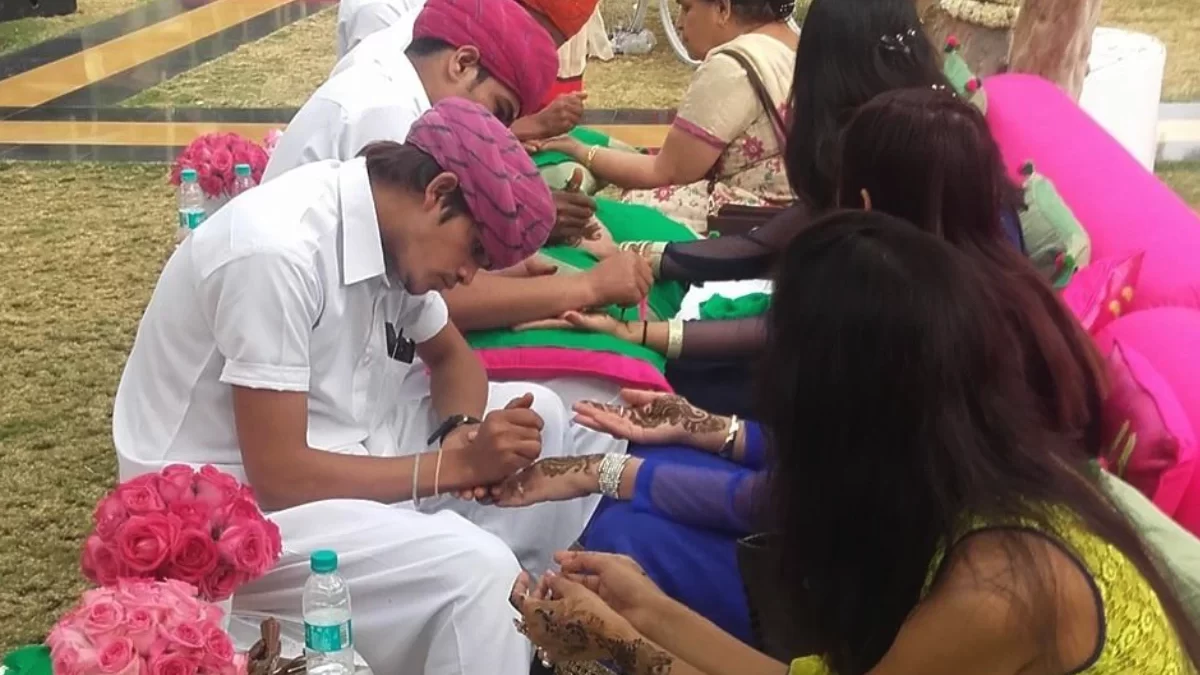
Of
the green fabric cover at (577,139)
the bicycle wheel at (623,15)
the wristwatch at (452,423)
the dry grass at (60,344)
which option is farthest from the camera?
the bicycle wheel at (623,15)

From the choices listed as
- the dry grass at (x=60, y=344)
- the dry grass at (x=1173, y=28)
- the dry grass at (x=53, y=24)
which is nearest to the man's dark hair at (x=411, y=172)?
the dry grass at (x=60, y=344)

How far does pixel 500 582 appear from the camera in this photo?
186cm

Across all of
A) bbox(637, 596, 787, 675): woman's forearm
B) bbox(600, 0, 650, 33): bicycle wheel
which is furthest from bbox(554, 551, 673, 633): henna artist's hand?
bbox(600, 0, 650, 33): bicycle wheel

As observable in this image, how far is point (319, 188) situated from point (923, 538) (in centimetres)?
103

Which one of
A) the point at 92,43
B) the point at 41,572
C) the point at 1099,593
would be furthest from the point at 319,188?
the point at 92,43

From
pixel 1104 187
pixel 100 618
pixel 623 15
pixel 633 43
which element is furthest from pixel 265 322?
pixel 623 15

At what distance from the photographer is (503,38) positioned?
7.72 feet

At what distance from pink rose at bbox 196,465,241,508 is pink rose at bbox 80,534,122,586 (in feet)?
0.40

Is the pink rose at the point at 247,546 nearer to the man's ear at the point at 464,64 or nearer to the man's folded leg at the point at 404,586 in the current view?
the man's folded leg at the point at 404,586

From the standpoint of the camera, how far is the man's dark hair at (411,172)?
1.83 m

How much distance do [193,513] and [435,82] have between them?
1.20 metres

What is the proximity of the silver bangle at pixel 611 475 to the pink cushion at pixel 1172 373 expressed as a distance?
0.76 m

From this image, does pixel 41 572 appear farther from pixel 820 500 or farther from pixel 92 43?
pixel 92 43

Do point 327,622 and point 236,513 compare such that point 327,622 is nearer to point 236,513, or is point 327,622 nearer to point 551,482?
point 236,513
